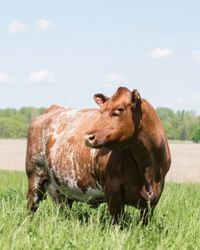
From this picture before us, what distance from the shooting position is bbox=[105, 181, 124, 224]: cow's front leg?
617 centimetres

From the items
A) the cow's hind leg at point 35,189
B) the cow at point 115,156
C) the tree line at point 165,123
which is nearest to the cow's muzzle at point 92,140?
the cow at point 115,156

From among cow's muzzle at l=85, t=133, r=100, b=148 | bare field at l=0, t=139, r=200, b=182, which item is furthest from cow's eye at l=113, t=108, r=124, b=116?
bare field at l=0, t=139, r=200, b=182

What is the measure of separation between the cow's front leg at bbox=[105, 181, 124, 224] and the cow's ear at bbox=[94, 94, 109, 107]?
93cm

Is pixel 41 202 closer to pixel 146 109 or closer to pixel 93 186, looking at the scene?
pixel 93 186

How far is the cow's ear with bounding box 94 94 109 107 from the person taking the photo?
627 cm

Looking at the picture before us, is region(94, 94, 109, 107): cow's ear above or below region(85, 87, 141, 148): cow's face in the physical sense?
above

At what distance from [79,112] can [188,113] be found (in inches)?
5383

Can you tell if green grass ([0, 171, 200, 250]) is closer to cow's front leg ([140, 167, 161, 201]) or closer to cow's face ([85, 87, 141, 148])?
cow's front leg ([140, 167, 161, 201])

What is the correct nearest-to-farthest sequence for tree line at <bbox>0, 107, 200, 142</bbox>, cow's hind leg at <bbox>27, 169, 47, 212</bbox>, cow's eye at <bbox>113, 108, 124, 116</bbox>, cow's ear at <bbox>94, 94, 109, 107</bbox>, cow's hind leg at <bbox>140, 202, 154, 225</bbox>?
cow's eye at <bbox>113, 108, 124, 116</bbox>, cow's hind leg at <bbox>140, 202, 154, 225</bbox>, cow's ear at <bbox>94, 94, 109, 107</bbox>, cow's hind leg at <bbox>27, 169, 47, 212</bbox>, tree line at <bbox>0, 107, 200, 142</bbox>

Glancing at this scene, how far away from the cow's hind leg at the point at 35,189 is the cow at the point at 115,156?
1.83 ft

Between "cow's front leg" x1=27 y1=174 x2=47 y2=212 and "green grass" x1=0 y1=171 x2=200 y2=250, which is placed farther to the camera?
"cow's front leg" x1=27 y1=174 x2=47 y2=212

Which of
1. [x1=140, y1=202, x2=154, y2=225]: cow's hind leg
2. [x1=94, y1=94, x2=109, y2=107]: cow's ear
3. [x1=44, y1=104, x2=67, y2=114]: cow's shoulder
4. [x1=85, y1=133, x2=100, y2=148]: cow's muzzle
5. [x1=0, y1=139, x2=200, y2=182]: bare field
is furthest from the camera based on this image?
[x1=0, y1=139, x2=200, y2=182]: bare field

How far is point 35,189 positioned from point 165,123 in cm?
11450

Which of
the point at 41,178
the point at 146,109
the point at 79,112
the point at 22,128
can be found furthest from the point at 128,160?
the point at 22,128
